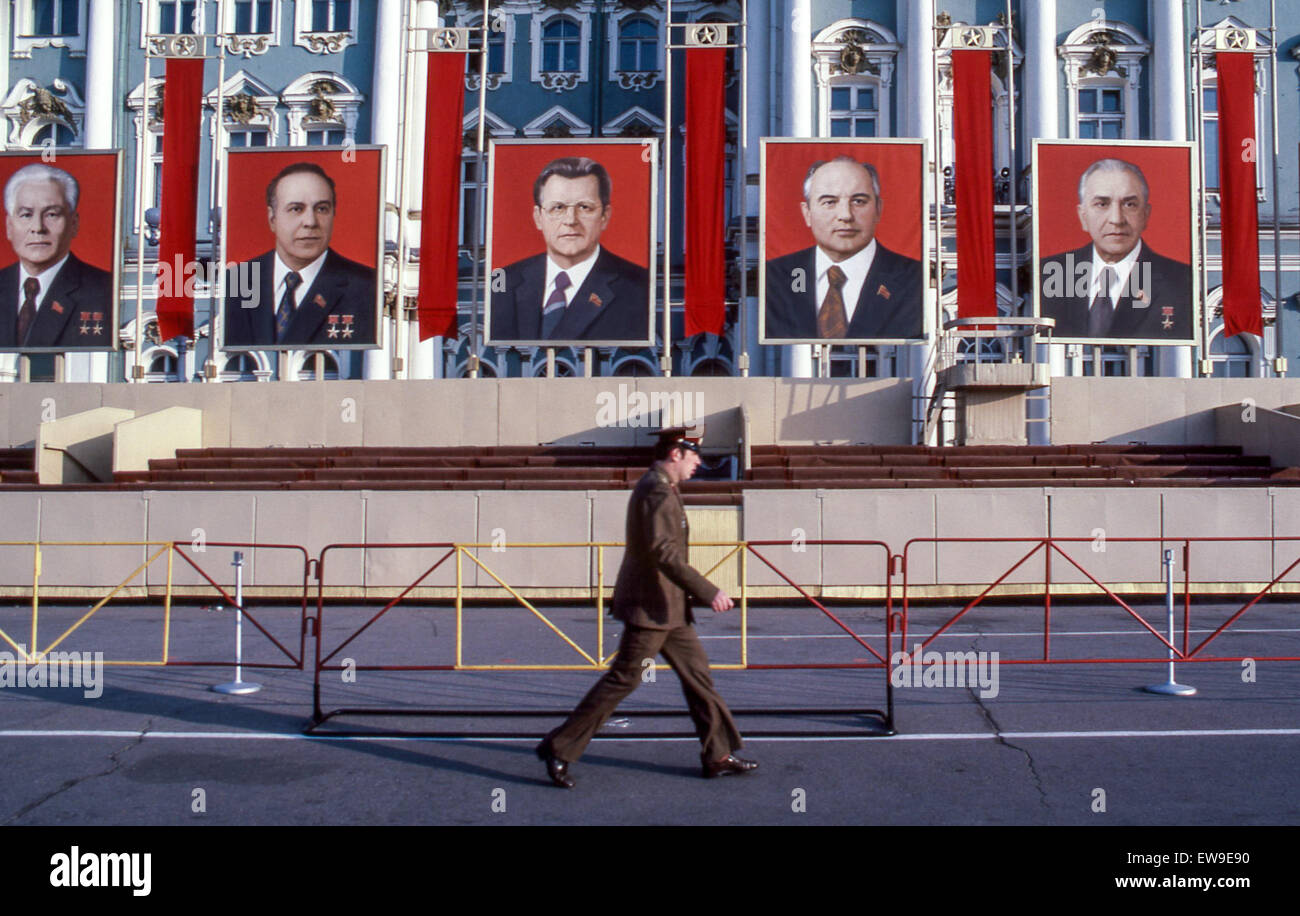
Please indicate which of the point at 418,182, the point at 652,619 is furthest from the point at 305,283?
the point at 652,619

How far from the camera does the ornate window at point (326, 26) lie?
35906mm

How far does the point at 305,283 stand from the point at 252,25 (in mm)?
18107

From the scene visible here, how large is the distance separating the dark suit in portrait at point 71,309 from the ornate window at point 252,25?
15.5 metres

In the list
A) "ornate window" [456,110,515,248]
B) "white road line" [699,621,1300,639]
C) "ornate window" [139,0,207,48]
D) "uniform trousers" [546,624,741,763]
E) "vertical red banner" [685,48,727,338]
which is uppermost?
"ornate window" [139,0,207,48]

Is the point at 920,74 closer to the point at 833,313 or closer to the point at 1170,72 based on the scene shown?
the point at 1170,72

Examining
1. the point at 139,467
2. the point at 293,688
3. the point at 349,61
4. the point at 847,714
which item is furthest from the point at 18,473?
the point at 349,61

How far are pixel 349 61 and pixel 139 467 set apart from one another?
20061 millimetres

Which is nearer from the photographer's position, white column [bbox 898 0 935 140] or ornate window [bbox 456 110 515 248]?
white column [bbox 898 0 935 140]

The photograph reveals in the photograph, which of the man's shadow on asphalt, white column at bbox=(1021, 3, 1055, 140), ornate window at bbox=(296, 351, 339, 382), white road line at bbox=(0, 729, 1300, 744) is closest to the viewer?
the man's shadow on asphalt

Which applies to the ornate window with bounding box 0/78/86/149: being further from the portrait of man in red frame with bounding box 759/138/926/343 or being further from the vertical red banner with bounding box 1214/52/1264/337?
the vertical red banner with bounding box 1214/52/1264/337

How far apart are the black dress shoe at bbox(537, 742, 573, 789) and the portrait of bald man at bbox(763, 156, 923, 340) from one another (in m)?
16.2

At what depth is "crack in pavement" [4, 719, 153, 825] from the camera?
6.11 m

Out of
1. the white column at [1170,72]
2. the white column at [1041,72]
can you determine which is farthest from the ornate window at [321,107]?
the white column at [1170,72]

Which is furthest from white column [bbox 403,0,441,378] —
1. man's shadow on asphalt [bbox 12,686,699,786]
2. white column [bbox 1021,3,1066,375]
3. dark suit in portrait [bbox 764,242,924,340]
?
man's shadow on asphalt [bbox 12,686,699,786]
